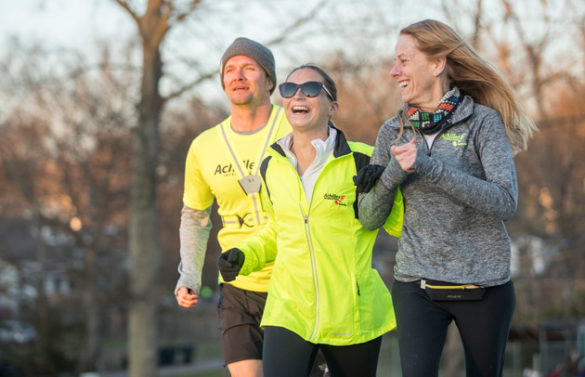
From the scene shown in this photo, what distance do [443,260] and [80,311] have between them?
1384 inches

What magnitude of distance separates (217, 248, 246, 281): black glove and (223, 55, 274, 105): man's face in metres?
1.33

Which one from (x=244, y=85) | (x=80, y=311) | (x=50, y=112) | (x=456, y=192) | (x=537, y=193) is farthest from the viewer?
(x=80, y=311)

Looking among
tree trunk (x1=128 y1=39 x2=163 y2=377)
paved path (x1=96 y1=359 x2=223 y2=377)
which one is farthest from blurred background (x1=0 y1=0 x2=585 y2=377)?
paved path (x1=96 y1=359 x2=223 y2=377)

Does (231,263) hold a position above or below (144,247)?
above

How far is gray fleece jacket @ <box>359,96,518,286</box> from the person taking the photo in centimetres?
341

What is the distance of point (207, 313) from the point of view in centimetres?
5525

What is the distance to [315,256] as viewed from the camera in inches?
156

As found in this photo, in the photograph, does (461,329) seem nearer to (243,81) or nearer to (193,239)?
(193,239)

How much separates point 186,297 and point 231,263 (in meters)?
0.74

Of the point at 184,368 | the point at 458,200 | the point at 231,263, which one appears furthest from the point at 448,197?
the point at 184,368

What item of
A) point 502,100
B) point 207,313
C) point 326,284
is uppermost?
point 502,100

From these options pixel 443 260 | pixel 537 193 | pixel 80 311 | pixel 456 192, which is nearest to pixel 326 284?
pixel 443 260

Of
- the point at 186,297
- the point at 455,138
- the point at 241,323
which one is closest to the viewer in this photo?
the point at 455,138

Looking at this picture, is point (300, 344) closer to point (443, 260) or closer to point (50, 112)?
Result: point (443, 260)
